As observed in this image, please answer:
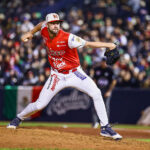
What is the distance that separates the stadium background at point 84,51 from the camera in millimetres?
16891

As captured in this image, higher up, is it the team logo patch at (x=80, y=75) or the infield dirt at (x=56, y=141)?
the team logo patch at (x=80, y=75)

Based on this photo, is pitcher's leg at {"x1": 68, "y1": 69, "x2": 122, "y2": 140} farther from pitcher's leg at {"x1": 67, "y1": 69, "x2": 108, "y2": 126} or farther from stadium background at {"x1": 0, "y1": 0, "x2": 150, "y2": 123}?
stadium background at {"x1": 0, "y1": 0, "x2": 150, "y2": 123}

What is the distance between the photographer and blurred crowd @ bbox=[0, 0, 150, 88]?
17156mm

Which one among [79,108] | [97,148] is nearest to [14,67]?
[79,108]

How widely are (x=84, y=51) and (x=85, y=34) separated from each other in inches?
33.9

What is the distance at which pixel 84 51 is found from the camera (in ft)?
59.5

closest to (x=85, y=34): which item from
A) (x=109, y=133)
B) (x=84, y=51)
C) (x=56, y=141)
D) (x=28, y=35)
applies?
(x=84, y=51)

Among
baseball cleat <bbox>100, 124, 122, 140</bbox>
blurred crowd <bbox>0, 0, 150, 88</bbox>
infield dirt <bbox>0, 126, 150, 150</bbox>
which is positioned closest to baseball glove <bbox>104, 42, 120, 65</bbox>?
baseball cleat <bbox>100, 124, 122, 140</bbox>

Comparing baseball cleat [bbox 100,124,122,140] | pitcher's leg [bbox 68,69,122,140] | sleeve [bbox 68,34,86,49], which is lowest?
baseball cleat [bbox 100,124,122,140]

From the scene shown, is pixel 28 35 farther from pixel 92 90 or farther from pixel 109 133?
pixel 109 133

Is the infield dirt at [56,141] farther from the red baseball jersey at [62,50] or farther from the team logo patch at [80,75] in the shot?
the red baseball jersey at [62,50]

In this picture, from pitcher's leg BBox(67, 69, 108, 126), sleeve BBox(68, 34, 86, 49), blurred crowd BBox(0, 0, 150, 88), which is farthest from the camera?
blurred crowd BBox(0, 0, 150, 88)

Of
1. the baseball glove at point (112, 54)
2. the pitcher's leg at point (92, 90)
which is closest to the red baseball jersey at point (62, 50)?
the pitcher's leg at point (92, 90)

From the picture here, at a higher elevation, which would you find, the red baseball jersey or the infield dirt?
the red baseball jersey
